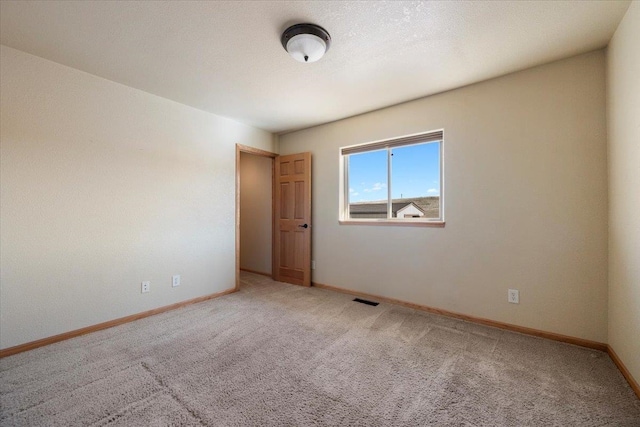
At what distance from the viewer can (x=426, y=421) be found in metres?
1.35

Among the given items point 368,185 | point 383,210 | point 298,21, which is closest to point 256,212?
point 368,185

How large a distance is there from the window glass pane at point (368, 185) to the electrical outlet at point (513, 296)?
1.49m

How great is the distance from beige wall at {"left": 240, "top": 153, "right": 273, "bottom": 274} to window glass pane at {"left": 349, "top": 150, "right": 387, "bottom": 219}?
1.54 metres

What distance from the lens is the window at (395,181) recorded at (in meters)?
2.97

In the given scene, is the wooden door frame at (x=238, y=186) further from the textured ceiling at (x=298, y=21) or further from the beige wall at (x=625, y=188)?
the beige wall at (x=625, y=188)

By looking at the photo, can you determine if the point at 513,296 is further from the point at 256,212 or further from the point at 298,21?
the point at 256,212

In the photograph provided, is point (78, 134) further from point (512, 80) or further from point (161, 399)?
point (512, 80)

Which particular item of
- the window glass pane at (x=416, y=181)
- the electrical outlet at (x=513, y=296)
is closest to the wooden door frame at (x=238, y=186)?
the window glass pane at (x=416, y=181)

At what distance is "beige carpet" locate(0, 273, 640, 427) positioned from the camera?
1386mm

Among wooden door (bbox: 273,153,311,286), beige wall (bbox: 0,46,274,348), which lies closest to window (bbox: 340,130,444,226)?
wooden door (bbox: 273,153,311,286)

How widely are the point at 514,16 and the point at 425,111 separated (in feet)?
4.01

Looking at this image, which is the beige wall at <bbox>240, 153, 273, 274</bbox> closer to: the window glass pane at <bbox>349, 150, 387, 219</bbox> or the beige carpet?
A: the window glass pane at <bbox>349, 150, 387, 219</bbox>

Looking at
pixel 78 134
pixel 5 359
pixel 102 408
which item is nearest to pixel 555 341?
pixel 102 408

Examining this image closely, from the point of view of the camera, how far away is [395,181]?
3273 millimetres
